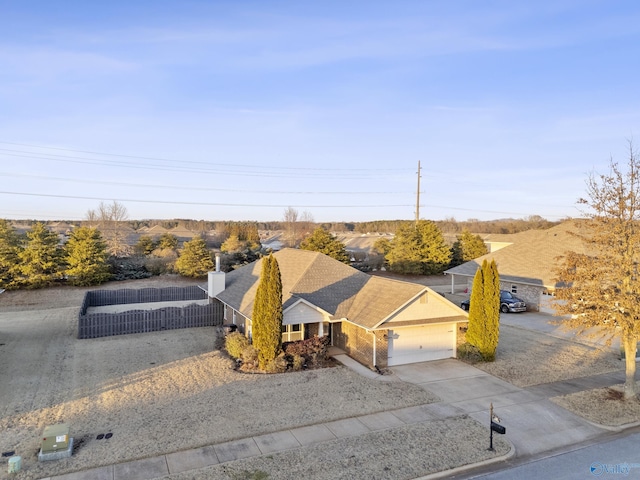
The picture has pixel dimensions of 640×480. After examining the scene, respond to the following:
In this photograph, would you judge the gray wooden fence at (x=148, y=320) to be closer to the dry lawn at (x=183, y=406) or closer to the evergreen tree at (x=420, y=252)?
the dry lawn at (x=183, y=406)

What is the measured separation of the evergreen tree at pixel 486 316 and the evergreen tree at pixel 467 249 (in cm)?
3351

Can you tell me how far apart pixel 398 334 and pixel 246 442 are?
852 centimetres

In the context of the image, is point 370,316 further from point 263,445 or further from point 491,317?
point 263,445

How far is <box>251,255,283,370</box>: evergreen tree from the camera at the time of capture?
16641 mm

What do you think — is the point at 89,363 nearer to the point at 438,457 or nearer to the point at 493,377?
the point at 438,457

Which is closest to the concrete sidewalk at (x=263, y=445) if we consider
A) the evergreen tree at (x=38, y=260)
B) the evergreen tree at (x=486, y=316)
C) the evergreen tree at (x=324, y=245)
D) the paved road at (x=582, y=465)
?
the paved road at (x=582, y=465)

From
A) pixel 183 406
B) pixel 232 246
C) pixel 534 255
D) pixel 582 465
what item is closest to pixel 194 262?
pixel 232 246

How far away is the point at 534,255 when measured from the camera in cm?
3188

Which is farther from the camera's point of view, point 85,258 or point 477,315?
point 85,258

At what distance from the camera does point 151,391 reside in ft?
47.5

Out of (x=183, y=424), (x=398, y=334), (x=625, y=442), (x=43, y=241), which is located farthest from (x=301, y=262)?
(x=43, y=241)

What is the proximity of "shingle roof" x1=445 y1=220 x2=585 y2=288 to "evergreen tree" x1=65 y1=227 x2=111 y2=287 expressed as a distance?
1271 inches

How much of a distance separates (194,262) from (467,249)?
104 ft

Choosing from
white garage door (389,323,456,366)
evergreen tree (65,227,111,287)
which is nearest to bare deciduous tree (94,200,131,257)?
evergreen tree (65,227,111,287)
